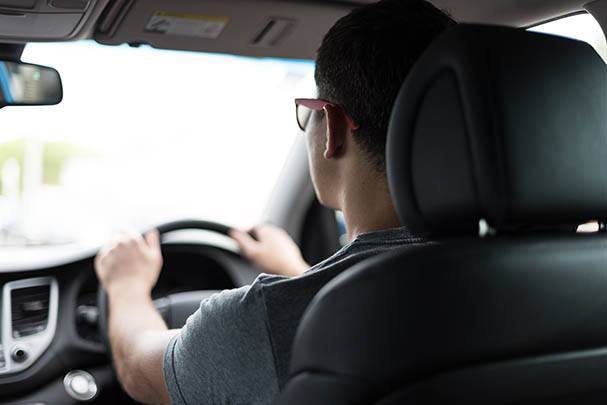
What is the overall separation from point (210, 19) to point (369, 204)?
120 centimetres

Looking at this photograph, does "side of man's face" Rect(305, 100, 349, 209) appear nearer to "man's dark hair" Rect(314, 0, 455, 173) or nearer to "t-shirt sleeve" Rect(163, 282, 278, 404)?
"man's dark hair" Rect(314, 0, 455, 173)

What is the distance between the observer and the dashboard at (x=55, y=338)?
321cm

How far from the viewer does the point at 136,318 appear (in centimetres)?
254

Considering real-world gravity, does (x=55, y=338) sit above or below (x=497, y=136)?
below

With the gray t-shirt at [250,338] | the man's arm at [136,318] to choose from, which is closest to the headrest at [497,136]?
the gray t-shirt at [250,338]

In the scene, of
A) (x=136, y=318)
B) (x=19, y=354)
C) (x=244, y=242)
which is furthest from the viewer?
(x=244, y=242)

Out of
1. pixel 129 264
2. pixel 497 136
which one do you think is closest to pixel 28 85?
pixel 129 264

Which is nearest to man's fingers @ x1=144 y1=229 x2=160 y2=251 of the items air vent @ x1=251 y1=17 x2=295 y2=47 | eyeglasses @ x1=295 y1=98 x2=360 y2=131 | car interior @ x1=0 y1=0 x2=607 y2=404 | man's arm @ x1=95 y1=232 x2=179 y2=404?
man's arm @ x1=95 y1=232 x2=179 y2=404

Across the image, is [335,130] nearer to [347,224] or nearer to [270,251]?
[347,224]

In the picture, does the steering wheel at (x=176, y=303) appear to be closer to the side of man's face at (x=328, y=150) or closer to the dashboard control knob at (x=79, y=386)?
the dashboard control knob at (x=79, y=386)

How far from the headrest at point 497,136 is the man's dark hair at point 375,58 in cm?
34

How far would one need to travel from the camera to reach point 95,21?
2.82 metres

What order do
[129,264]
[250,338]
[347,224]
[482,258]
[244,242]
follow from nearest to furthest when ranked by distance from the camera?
[482,258] → [250,338] → [347,224] → [129,264] → [244,242]

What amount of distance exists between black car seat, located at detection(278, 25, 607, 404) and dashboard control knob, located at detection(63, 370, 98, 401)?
1826 millimetres
